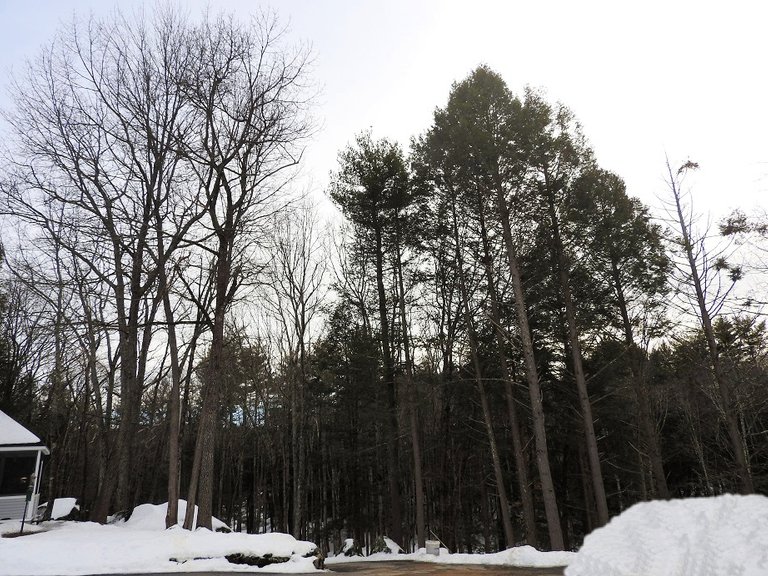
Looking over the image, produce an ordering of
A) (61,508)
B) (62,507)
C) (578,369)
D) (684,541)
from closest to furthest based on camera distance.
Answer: (684,541)
(578,369)
(61,508)
(62,507)

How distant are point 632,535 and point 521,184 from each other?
11.1 m

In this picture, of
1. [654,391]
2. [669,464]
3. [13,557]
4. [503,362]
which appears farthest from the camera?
[669,464]

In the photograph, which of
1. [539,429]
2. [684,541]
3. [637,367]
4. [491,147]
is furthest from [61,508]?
[684,541]

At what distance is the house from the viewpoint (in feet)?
52.0

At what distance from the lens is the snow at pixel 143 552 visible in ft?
26.1

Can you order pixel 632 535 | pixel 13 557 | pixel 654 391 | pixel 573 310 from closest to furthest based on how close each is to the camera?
pixel 632 535, pixel 13 557, pixel 573 310, pixel 654 391

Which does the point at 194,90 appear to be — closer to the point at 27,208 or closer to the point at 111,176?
the point at 111,176

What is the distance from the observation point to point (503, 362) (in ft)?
49.8

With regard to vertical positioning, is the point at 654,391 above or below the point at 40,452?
above

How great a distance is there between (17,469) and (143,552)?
1131 cm

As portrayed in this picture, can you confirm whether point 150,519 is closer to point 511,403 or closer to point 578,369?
point 511,403

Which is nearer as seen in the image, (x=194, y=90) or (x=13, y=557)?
(x=13, y=557)

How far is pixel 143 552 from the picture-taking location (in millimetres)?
8680

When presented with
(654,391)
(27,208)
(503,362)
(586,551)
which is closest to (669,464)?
(654,391)
